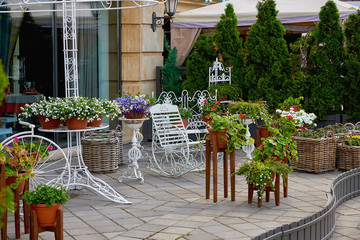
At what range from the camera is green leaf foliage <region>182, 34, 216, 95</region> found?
416 inches

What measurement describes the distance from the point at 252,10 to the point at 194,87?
2211 millimetres

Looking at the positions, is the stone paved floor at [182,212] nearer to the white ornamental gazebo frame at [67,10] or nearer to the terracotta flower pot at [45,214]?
the terracotta flower pot at [45,214]

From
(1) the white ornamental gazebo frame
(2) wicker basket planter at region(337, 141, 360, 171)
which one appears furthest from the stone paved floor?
(1) the white ornamental gazebo frame

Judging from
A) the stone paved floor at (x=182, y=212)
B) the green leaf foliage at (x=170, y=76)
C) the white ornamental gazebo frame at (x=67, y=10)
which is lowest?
the stone paved floor at (x=182, y=212)

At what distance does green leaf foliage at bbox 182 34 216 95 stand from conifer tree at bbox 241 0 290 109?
920 mm

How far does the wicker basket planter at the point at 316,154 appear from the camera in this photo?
716cm

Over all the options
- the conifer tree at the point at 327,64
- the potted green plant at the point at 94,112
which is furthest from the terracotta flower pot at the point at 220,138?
the conifer tree at the point at 327,64

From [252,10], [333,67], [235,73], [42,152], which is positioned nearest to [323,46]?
[333,67]

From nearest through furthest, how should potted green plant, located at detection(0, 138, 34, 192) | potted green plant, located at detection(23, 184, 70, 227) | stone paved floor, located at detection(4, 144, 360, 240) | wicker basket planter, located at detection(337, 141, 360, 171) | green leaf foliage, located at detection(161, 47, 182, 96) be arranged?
potted green plant, located at detection(23, 184, 70, 227) → potted green plant, located at detection(0, 138, 34, 192) → stone paved floor, located at detection(4, 144, 360, 240) → wicker basket planter, located at detection(337, 141, 360, 171) → green leaf foliage, located at detection(161, 47, 182, 96)

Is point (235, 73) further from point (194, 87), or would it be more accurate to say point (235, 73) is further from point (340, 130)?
point (340, 130)

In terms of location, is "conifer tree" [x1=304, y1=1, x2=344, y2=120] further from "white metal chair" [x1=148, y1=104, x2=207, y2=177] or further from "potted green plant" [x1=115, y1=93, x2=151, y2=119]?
"potted green plant" [x1=115, y1=93, x2=151, y2=119]

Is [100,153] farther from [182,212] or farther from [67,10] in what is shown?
[182,212]

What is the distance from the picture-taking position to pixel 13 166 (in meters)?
4.38

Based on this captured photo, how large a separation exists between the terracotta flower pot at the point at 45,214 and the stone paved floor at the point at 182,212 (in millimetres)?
431
